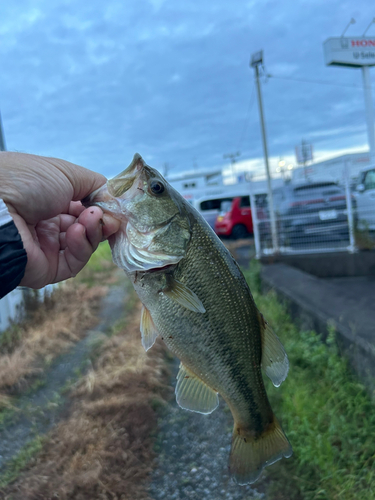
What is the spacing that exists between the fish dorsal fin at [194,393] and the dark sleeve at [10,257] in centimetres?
80

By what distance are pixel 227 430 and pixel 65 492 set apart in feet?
4.69

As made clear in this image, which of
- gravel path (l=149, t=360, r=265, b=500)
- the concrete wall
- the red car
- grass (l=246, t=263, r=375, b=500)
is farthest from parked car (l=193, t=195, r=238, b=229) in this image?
gravel path (l=149, t=360, r=265, b=500)

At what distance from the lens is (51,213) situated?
188cm

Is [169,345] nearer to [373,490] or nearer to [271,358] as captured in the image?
[271,358]

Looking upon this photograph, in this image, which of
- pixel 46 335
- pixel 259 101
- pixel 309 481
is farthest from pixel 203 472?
pixel 259 101

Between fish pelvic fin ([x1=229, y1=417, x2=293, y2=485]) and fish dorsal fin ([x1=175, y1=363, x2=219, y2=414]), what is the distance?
0.56ft

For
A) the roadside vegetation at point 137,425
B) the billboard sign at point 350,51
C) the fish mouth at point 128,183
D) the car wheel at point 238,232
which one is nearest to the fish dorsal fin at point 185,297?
the fish mouth at point 128,183

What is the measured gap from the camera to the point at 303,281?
6.67 metres

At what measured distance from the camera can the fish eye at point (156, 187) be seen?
1717mm

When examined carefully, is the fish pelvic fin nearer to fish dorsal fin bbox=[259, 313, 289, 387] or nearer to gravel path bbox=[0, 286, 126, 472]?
fish dorsal fin bbox=[259, 313, 289, 387]

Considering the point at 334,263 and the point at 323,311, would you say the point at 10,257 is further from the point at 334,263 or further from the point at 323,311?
the point at 334,263

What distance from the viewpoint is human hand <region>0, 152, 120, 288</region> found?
5.56 ft

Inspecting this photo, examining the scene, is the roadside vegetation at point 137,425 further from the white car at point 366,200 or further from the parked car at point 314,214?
the white car at point 366,200

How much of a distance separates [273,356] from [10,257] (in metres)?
1.15
